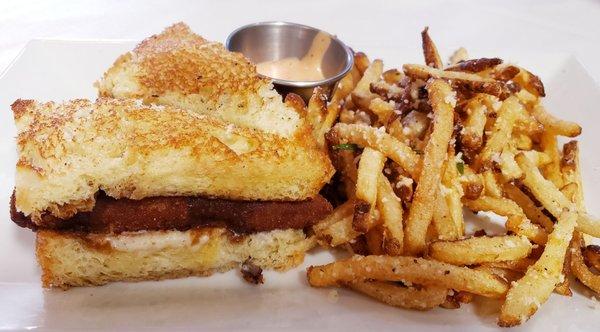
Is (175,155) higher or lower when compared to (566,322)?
higher

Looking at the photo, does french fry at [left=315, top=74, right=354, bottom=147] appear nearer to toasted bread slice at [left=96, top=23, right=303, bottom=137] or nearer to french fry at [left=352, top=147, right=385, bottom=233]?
toasted bread slice at [left=96, top=23, right=303, bottom=137]

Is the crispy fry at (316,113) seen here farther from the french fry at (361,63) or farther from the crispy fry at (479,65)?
the crispy fry at (479,65)

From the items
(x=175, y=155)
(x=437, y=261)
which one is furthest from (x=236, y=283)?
(x=437, y=261)

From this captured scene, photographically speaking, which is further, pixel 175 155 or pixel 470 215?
pixel 470 215

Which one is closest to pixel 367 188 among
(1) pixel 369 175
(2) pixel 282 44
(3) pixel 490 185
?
(1) pixel 369 175

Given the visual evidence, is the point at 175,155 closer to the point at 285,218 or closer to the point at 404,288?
the point at 285,218

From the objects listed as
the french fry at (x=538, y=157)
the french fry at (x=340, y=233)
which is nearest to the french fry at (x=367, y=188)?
the french fry at (x=340, y=233)

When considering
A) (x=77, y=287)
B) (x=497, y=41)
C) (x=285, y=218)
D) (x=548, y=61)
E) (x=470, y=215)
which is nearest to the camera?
(x=77, y=287)

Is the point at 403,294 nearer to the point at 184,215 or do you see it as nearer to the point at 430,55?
the point at 184,215
